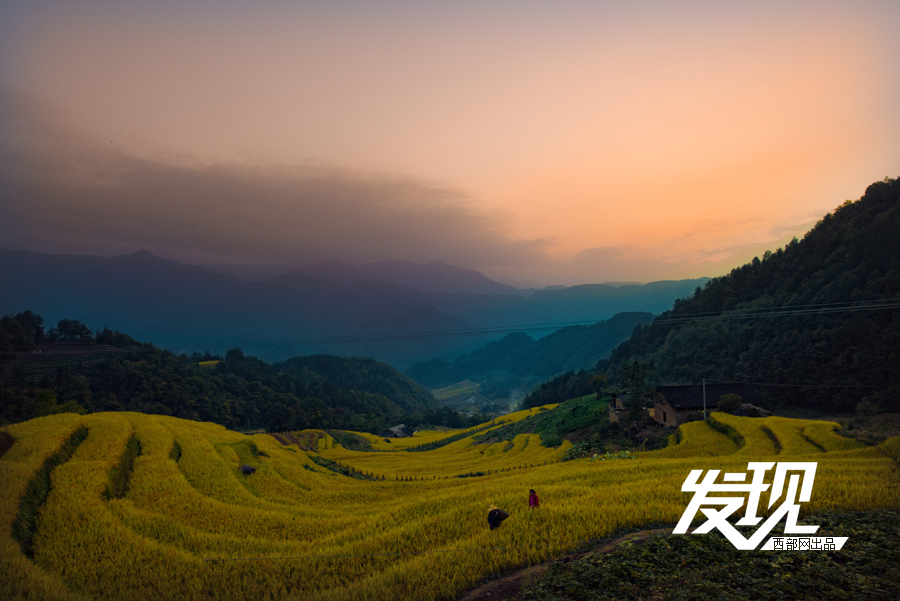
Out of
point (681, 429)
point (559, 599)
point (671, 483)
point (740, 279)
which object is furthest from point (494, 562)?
point (740, 279)

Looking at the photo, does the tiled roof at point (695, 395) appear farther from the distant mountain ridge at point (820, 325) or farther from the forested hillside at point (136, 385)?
the forested hillside at point (136, 385)

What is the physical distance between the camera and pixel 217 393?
10088 centimetres

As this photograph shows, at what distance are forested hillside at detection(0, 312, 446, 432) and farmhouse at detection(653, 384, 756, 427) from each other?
67.6 m

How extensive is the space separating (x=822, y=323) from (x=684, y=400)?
36249 millimetres

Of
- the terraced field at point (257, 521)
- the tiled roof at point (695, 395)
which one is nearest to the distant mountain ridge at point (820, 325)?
the tiled roof at point (695, 395)

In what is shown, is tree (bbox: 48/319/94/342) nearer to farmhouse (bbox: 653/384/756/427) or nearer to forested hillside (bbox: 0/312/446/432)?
forested hillside (bbox: 0/312/446/432)

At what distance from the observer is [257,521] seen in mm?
14789

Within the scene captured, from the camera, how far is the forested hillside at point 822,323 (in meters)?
52.7

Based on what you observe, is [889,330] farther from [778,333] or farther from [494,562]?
[494,562]

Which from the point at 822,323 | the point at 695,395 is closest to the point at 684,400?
the point at 695,395

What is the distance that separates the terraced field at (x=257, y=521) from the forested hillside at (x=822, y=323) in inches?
1748

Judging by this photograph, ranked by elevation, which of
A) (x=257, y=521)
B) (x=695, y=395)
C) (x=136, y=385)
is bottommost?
(x=136, y=385)

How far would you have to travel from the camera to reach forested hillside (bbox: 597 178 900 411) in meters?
52.7

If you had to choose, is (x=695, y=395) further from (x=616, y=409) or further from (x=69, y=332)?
(x=69, y=332)
